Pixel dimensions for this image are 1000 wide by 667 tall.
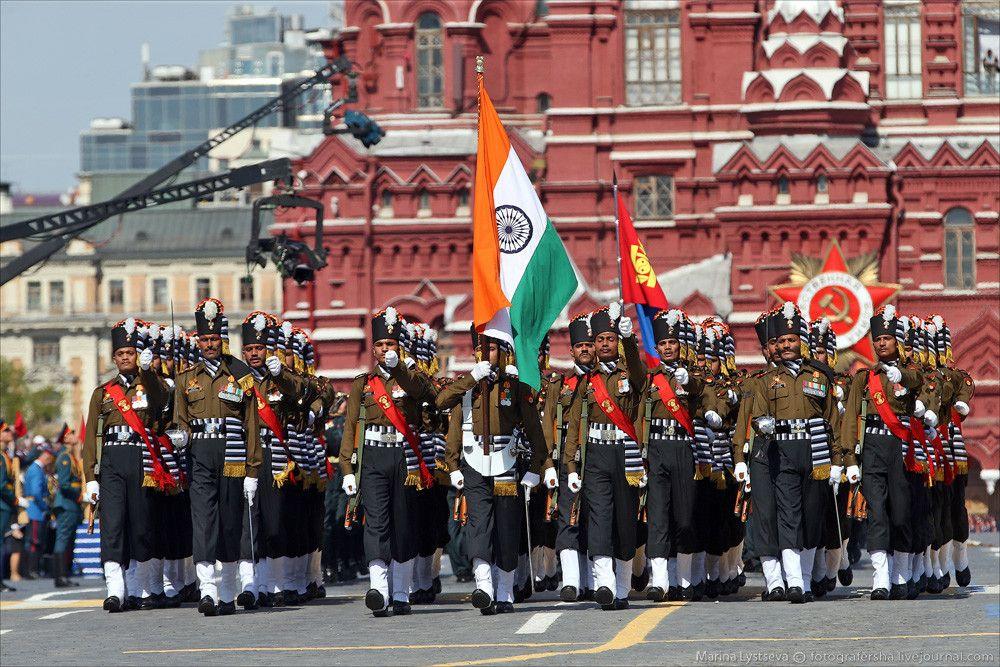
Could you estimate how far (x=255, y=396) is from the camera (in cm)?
2083

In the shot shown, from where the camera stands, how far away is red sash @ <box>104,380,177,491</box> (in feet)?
68.7

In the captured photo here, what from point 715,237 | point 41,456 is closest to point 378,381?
point 41,456

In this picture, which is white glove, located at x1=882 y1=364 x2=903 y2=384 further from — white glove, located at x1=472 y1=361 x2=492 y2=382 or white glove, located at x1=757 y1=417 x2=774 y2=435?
white glove, located at x1=472 y1=361 x2=492 y2=382

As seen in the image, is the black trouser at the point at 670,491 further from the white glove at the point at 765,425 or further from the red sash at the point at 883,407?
the red sash at the point at 883,407

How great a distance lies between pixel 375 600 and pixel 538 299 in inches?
109

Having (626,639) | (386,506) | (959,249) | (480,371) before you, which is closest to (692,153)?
(959,249)

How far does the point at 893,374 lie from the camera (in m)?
20.5

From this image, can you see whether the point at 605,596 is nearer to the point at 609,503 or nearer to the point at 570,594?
the point at 570,594

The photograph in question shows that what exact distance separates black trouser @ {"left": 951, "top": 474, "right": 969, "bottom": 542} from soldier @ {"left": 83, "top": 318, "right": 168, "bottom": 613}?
6.52 meters

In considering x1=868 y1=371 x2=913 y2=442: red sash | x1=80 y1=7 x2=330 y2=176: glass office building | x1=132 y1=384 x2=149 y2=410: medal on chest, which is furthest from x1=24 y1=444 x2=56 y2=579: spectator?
x1=80 y1=7 x2=330 y2=176: glass office building

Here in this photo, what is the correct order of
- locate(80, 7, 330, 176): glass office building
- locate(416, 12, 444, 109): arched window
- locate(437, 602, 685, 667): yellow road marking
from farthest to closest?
locate(80, 7, 330, 176): glass office building
locate(416, 12, 444, 109): arched window
locate(437, 602, 685, 667): yellow road marking

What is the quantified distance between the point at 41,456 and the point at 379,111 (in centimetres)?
2680

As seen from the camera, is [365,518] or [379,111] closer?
[365,518]

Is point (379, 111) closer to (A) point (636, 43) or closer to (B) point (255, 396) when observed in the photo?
(A) point (636, 43)
